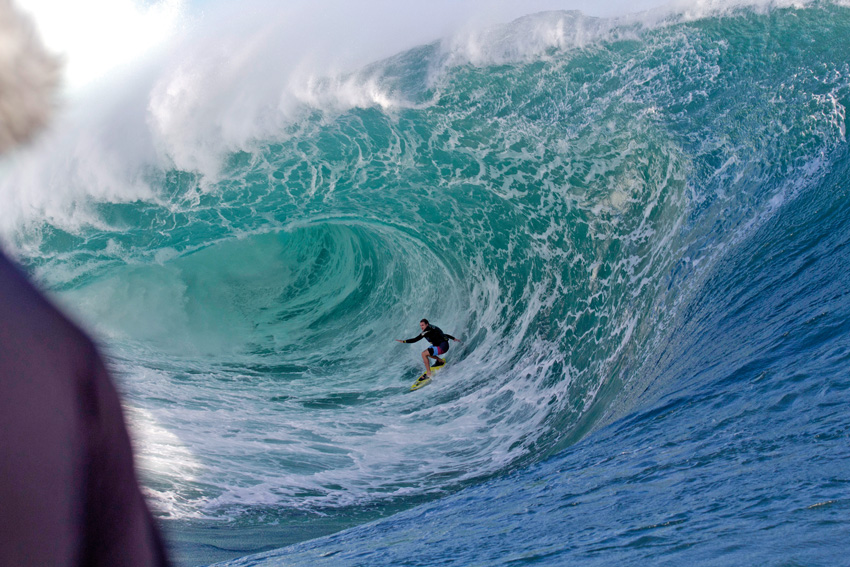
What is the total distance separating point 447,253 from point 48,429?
10.8 metres

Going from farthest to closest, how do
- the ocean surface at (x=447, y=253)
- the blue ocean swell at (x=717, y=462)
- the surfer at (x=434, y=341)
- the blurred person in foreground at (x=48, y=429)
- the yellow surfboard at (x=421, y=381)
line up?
the yellow surfboard at (x=421, y=381)
the surfer at (x=434, y=341)
the ocean surface at (x=447, y=253)
the blue ocean swell at (x=717, y=462)
the blurred person in foreground at (x=48, y=429)

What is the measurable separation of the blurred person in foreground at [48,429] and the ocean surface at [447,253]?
4.71m

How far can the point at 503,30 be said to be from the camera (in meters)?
10.6

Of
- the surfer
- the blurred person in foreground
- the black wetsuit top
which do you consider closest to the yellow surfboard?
the surfer

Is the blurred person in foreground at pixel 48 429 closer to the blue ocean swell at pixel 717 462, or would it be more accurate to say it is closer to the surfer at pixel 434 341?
the blue ocean swell at pixel 717 462

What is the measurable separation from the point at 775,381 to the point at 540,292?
16.5 ft

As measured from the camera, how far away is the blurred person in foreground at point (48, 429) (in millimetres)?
459

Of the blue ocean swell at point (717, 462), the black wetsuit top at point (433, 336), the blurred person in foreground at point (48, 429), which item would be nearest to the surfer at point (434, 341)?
the black wetsuit top at point (433, 336)

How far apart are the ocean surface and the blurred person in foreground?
4.71 meters

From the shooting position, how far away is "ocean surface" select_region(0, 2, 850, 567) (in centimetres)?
665

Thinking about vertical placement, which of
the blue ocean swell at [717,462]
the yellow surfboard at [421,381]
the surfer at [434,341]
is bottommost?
the blue ocean swell at [717,462]

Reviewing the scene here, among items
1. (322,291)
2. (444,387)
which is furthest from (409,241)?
(444,387)

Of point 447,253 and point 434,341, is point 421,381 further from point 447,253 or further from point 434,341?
point 447,253

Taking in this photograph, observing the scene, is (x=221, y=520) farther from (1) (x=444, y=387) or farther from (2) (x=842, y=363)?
(2) (x=842, y=363)
